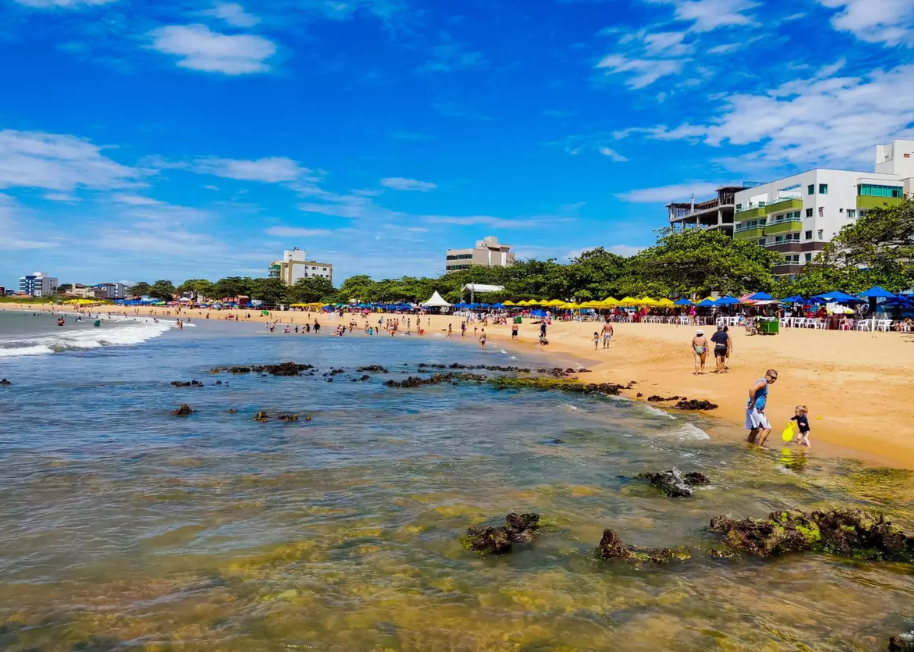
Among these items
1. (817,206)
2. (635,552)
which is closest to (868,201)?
(817,206)

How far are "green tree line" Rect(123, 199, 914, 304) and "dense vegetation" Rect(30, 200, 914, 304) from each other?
0.07m

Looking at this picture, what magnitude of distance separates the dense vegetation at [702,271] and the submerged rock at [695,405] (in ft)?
90.0

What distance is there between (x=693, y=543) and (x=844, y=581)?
1461 millimetres

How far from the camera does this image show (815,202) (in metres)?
65.6

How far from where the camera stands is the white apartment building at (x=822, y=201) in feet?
214

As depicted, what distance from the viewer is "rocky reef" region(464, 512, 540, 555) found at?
248 inches

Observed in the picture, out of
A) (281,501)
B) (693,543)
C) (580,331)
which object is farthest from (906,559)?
(580,331)

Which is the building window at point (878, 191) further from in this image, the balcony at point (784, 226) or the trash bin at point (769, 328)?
the trash bin at point (769, 328)

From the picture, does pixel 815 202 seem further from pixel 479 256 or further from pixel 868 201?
pixel 479 256

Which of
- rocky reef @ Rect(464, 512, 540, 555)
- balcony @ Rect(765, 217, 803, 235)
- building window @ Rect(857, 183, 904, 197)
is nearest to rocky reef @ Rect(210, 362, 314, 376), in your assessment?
rocky reef @ Rect(464, 512, 540, 555)

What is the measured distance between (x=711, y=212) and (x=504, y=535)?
8978 centimetres

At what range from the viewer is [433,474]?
9.16m

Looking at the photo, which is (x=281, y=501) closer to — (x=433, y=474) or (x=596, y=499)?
(x=433, y=474)

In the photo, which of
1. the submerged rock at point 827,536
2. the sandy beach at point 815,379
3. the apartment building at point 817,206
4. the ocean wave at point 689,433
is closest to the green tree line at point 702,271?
the apartment building at point 817,206
